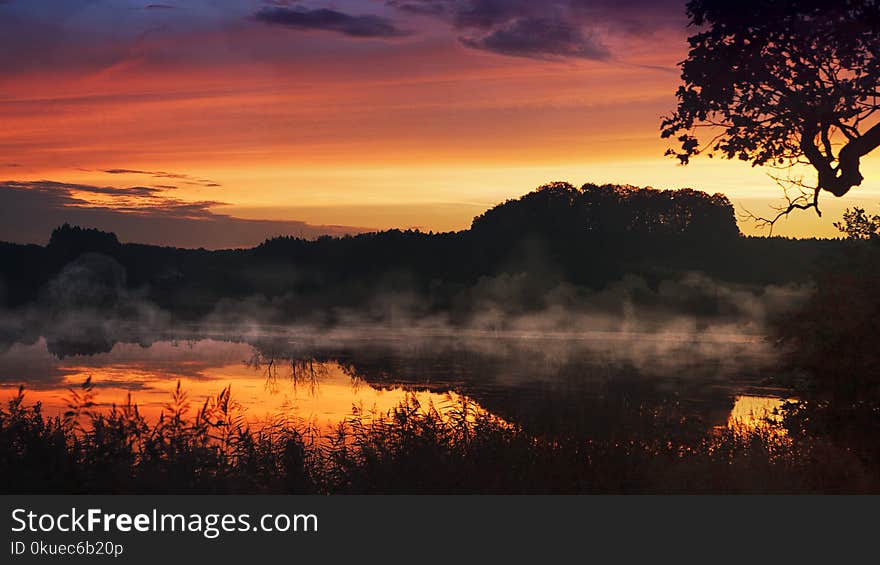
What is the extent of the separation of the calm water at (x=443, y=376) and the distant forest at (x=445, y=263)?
18.0 metres

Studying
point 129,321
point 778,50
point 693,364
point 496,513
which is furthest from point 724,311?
point 496,513

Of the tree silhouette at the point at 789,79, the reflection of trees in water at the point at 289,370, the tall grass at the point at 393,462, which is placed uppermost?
the tree silhouette at the point at 789,79

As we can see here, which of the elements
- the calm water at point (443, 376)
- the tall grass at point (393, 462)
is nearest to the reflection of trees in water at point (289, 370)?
the calm water at point (443, 376)

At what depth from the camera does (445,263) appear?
10644cm

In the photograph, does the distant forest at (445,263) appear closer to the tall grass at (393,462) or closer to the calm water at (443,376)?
the calm water at (443,376)

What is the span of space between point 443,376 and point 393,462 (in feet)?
99.2

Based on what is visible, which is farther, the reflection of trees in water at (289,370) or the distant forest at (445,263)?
the distant forest at (445,263)

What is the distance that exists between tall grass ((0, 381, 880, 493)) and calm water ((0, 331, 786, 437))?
2096 millimetres

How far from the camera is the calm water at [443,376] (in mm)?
30141

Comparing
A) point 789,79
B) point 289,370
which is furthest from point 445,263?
point 789,79

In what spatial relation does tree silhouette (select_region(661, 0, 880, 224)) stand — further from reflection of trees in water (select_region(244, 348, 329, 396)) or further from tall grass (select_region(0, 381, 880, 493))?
reflection of trees in water (select_region(244, 348, 329, 396))

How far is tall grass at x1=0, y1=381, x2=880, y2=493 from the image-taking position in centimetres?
1562

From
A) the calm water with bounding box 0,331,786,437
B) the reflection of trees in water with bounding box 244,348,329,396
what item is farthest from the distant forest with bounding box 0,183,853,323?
the reflection of trees in water with bounding box 244,348,329,396

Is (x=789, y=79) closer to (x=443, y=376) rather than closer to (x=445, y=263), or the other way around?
(x=443, y=376)
